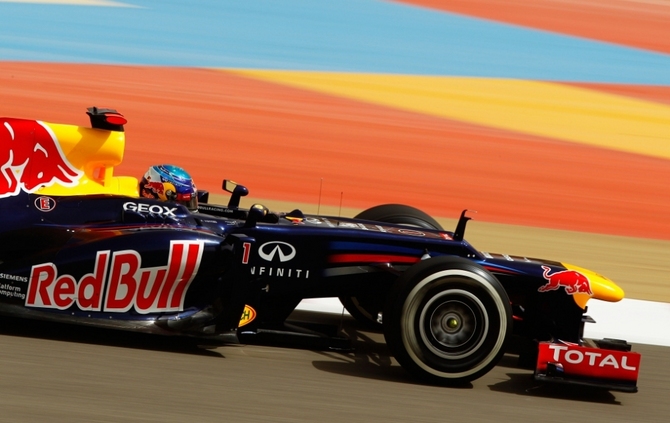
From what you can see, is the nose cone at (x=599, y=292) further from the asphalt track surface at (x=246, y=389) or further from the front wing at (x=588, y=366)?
the asphalt track surface at (x=246, y=389)

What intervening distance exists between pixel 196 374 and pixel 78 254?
1.01m

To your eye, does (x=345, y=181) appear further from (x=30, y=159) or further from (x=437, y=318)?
(x=437, y=318)

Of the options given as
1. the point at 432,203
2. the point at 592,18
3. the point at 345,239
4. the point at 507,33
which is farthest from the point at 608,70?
the point at 345,239

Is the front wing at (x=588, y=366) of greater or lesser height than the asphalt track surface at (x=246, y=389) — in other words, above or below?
above

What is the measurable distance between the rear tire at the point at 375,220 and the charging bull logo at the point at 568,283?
112 centimetres

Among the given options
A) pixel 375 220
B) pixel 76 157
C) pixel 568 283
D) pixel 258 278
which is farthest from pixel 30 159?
pixel 568 283

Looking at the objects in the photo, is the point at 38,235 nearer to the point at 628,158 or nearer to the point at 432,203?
the point at 432,203

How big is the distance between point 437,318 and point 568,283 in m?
0.97

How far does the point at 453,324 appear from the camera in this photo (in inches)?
229

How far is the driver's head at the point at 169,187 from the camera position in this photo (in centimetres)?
641


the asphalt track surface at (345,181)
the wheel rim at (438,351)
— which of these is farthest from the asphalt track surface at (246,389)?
the wheel rim at (438,351)

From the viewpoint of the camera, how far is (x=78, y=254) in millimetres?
5727

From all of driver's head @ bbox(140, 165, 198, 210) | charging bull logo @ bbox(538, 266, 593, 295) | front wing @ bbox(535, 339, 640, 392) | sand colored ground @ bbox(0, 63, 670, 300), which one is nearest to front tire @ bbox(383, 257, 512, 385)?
front wing @ bbox(535, 339, 640, 392)

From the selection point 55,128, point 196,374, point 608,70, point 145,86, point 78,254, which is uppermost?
point 608,70
